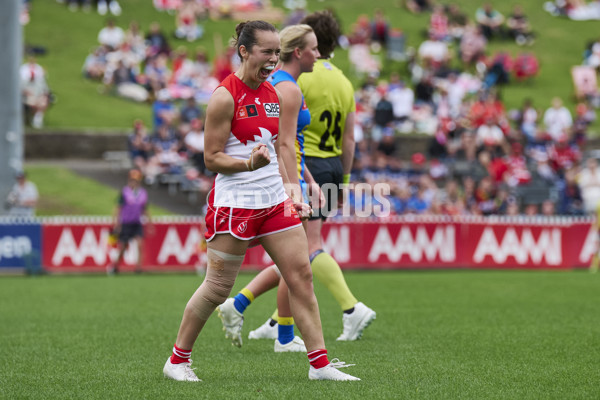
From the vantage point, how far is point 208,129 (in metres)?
5.51

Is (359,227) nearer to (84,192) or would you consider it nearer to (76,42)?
(84,192)

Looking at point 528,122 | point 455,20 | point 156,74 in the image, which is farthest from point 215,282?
point 455,20

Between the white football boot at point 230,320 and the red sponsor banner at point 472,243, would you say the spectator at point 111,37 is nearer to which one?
the red sponsor banner at point 472,243

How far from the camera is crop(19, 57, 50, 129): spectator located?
2473 cm

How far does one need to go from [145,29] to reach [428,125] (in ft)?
38.1

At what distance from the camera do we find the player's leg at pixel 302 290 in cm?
564

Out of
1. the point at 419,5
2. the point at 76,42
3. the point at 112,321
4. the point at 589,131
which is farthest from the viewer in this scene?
the point at 419,5

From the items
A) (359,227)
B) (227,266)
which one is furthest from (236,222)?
(359,227)

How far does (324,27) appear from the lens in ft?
24.8

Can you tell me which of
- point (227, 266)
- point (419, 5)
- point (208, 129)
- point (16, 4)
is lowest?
point (227, 266)

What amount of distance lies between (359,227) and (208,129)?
13.2 meters

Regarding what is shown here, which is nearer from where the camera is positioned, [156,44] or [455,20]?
[156,44]

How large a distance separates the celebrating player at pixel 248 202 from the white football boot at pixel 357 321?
193 centimetres

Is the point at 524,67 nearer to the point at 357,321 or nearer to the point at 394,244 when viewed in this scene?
the point at 394,244
